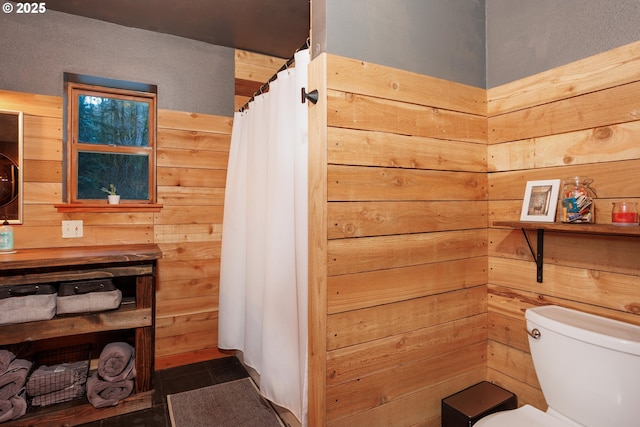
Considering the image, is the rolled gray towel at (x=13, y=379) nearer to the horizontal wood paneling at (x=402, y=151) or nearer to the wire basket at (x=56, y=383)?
the wire basket at (x=56, y=383)

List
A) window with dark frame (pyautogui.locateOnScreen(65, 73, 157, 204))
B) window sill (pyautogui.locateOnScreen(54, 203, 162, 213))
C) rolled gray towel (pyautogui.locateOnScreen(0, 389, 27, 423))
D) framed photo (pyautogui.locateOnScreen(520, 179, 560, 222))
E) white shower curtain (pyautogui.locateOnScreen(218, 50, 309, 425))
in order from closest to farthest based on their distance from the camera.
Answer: framed photo (pyautogui.locateOnScreen(520, 179, 560, 222)) → white shower curtain (pyautogui.locateOnScreen(218, 50, 309, 425)) → rolled gray towel (pyautogui.locateOnScreen(0, 389, 27, 423)) → window sill (pyautogui.locateOnScreen(54, 203, 162, 213)) → window with dark frame (pyautogui.locateOnScreen(65, 73, 157, 204))

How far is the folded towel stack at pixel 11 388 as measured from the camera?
1.70 m

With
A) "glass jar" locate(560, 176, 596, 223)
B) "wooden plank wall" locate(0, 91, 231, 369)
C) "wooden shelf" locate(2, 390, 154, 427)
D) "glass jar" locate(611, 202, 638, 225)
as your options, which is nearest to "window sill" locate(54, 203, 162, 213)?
"wooden plank wall" locate(0, 91, 231, 369)

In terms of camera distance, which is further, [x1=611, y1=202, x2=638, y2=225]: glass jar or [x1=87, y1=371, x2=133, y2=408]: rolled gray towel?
[x1=87, y1=371, x2=133, y2=408]: rolled gray towel

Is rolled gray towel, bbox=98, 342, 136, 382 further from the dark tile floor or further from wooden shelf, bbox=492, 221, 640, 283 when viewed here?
wooden shelf, bbox=492, 221, 640, 283

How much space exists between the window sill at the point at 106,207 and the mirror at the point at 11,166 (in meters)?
0.21

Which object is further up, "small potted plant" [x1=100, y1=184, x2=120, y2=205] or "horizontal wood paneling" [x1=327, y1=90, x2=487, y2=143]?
"horizontal wood paneling" [x1=327, y1=90, x2=487, y2=143]

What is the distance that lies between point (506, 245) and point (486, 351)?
53 cm

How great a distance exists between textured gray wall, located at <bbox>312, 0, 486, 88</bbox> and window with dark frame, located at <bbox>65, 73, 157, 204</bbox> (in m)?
1.64

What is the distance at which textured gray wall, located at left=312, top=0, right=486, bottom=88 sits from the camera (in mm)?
1303

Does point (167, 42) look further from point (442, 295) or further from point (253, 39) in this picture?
point (442, 295)

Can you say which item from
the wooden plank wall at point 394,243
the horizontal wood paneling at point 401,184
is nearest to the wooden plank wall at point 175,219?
the wooden plank wall at point 394,243

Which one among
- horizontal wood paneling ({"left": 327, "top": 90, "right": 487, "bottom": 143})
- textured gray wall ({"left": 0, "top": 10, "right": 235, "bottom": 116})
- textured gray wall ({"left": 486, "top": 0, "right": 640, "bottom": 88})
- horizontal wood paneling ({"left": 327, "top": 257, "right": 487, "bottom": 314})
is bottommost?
horizontal wood paneling ({"left": 327, "top": 257, "right": 487, "bottom": 314})

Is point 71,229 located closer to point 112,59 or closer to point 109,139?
point 109,139
